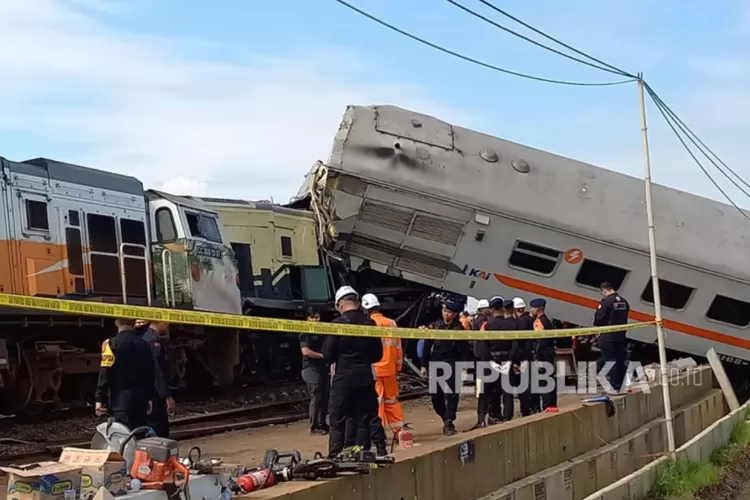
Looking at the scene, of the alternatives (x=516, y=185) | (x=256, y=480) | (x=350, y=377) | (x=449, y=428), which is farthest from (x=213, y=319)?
(x=516, y=185)

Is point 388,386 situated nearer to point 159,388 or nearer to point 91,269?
point 159,388

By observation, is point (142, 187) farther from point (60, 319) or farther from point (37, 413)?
point (37, 413)

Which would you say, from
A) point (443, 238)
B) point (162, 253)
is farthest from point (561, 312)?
point (162, 253)

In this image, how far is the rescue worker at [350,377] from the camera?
7281 millimetres

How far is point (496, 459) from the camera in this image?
7.61m

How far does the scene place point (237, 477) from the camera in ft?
16.7

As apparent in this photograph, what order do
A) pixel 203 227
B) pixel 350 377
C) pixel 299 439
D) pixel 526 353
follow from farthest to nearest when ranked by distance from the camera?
pixel 203 227 < pixel 526 353 < pixel 299 439 < pixel 350 377

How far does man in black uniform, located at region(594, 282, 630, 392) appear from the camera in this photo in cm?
1133

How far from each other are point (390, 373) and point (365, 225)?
7695mm

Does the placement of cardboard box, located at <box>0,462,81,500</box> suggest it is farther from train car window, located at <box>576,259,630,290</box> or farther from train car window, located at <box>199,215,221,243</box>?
train car window, located at <box>576,259,630,290</box>

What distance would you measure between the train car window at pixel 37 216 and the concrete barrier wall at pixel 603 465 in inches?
264

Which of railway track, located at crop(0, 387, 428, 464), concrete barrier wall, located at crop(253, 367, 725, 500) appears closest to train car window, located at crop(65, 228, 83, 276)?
railway track, located at crop(0, 387, 428, 464)

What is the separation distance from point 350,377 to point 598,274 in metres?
10.0

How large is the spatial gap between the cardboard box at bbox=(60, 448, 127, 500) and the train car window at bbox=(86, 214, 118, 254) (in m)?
8.19
